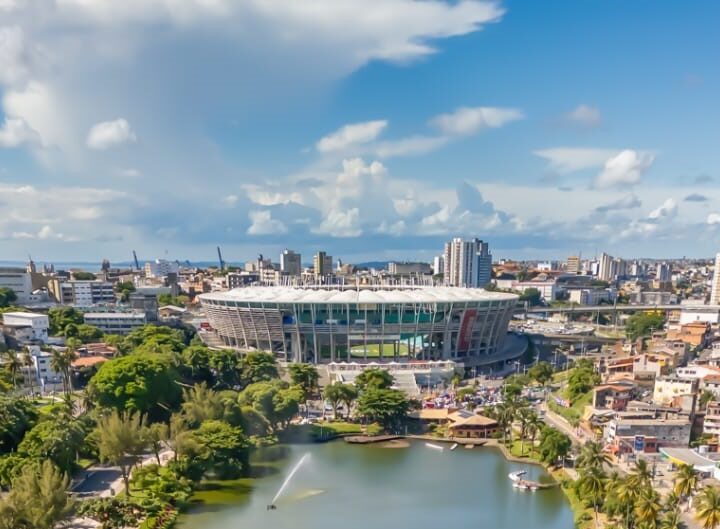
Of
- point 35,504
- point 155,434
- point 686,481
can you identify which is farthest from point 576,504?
point 35,504

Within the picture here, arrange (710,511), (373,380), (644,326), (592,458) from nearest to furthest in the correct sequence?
(710,511) → (592,458) → (373,380) → (644,326)

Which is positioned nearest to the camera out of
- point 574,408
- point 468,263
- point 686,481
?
point 686,481

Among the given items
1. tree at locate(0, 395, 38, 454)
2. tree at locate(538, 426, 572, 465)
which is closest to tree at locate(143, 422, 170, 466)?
tree at locate(0, 395, 38, 454)

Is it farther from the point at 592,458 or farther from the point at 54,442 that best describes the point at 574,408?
the point at 54,442

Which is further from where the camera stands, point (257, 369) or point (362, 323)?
point (362, 323)

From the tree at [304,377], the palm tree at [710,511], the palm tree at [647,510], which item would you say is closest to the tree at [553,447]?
the palm tree at [647,510]

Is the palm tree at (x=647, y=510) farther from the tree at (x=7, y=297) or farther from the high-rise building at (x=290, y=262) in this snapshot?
the high-rise building at (x=290, y=262)

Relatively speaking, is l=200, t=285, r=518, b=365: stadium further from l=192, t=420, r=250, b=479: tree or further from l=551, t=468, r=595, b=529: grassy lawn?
l=551, t=468, r=595, b=529: grassy lawn
